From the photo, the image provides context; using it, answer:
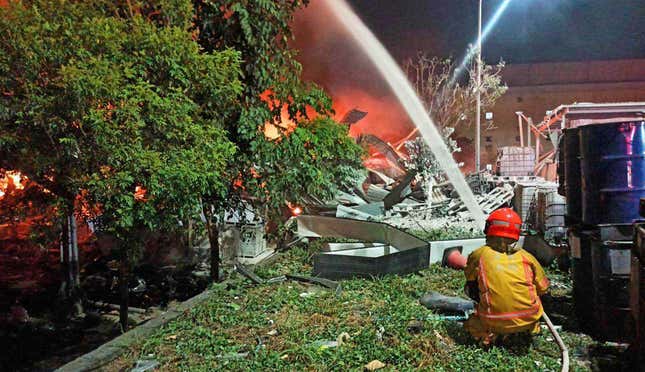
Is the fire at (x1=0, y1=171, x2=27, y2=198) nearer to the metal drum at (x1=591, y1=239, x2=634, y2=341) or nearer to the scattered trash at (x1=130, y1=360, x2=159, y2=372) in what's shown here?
the scattered trash at (x1=130, y1=360, x2=159, y2=372)

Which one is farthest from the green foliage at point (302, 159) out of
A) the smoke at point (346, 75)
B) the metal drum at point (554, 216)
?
the smoke at point (346, 75)

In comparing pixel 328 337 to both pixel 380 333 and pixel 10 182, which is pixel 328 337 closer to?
pixel 380 333

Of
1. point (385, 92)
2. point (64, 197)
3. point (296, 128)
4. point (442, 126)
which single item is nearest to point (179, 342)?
point (64, 197)

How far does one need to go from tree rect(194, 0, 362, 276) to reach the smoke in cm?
2289

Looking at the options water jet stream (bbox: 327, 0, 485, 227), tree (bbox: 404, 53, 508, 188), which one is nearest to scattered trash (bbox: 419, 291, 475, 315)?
water jet stream (bbox: 327, 0, 485, 227)

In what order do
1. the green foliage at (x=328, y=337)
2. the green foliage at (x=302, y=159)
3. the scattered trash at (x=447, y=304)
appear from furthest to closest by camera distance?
the green foliage at (x=302, y=159)
the scattered trash at (x=447, y=304)
the green foliage at (x=328, y=337)

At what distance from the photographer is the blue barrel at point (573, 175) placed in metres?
4.95

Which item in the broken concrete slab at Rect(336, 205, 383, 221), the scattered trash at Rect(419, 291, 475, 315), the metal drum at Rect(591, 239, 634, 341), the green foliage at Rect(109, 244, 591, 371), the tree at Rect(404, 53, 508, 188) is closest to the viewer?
the green foliage at Rect(109, 244, 591, 371)

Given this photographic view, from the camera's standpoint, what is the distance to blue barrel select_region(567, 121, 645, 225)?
14.5ft

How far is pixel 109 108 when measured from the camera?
4.93 meters

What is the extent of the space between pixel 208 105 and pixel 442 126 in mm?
20984

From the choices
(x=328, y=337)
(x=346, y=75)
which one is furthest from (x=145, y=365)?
(x=346, y=75)

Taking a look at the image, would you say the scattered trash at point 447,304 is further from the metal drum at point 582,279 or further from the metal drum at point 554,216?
the metal drum at point 554,216

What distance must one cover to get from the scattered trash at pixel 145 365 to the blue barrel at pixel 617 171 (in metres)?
4.76
